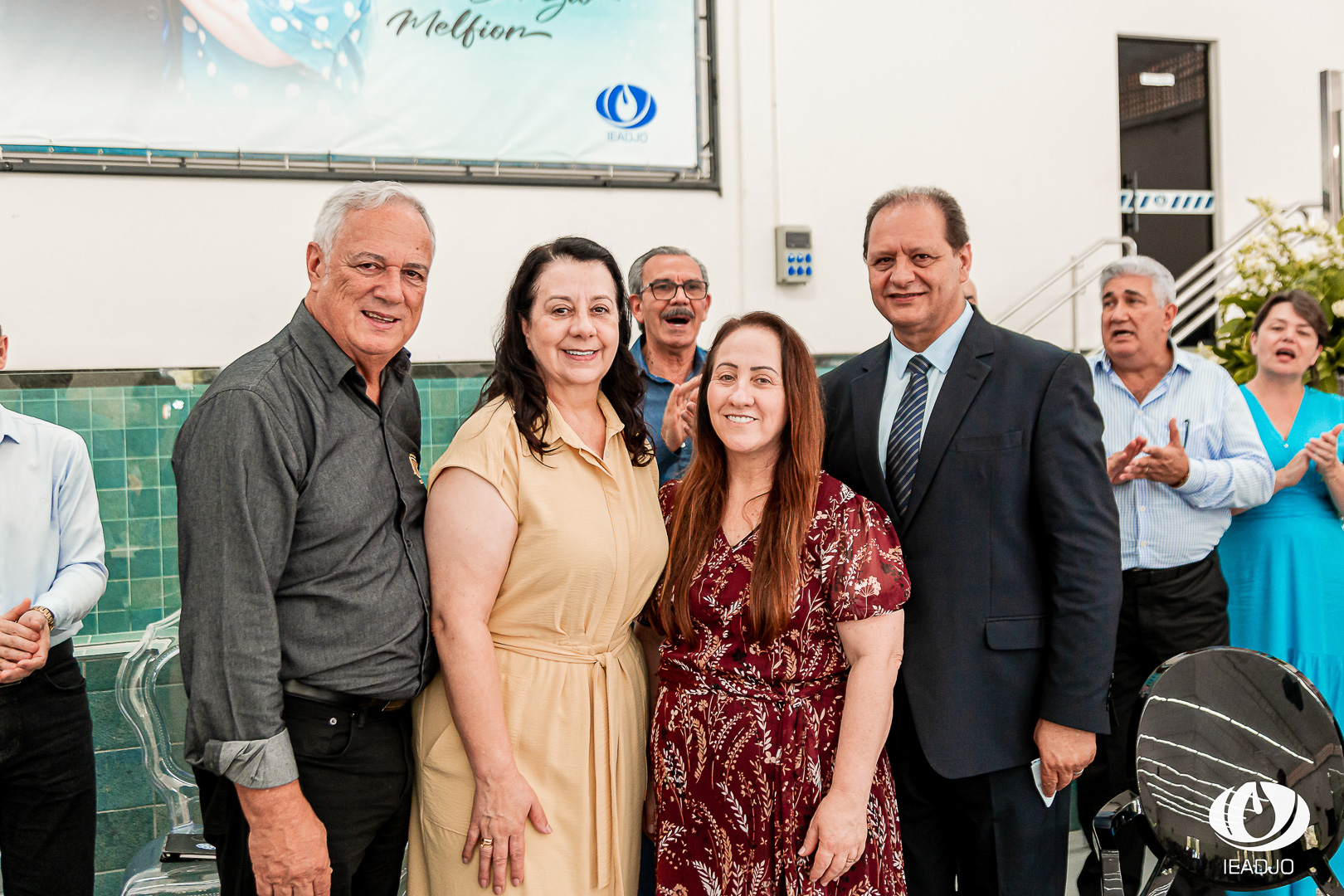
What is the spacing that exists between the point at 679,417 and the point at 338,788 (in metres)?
1.30

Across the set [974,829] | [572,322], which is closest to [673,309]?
[572,322]

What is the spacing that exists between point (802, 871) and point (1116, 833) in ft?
1.99

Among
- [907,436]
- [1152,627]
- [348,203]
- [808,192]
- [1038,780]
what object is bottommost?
[1038,780]

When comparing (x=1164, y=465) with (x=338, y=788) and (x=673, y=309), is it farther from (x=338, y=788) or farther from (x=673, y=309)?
(x=338, y=788)

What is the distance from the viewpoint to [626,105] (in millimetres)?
4688

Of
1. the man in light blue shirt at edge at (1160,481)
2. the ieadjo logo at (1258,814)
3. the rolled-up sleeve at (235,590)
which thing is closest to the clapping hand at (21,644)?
the rolled-up sleeve at (235,590)

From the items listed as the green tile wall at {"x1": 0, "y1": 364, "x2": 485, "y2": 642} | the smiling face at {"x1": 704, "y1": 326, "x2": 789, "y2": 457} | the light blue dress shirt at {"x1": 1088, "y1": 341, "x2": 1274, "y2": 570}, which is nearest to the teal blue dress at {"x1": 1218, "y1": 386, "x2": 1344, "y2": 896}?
the light blue dress shirt at {"x1": 1088, "y1": 341, "x2": 1274, "y2": 570}

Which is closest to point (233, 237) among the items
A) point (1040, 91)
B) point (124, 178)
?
point (124, 178)

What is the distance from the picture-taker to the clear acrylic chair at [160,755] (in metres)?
2.62

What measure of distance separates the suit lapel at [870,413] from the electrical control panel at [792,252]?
2.62 m

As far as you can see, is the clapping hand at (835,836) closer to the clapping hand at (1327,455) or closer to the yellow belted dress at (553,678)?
the yellow belted dress at (553,678)

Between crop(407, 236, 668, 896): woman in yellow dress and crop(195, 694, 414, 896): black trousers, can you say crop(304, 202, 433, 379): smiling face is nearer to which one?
crop(407, 236, 668, 896): woman in yellow dress

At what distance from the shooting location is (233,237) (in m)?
4.15

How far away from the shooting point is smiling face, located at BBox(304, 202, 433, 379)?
1.77 meters
